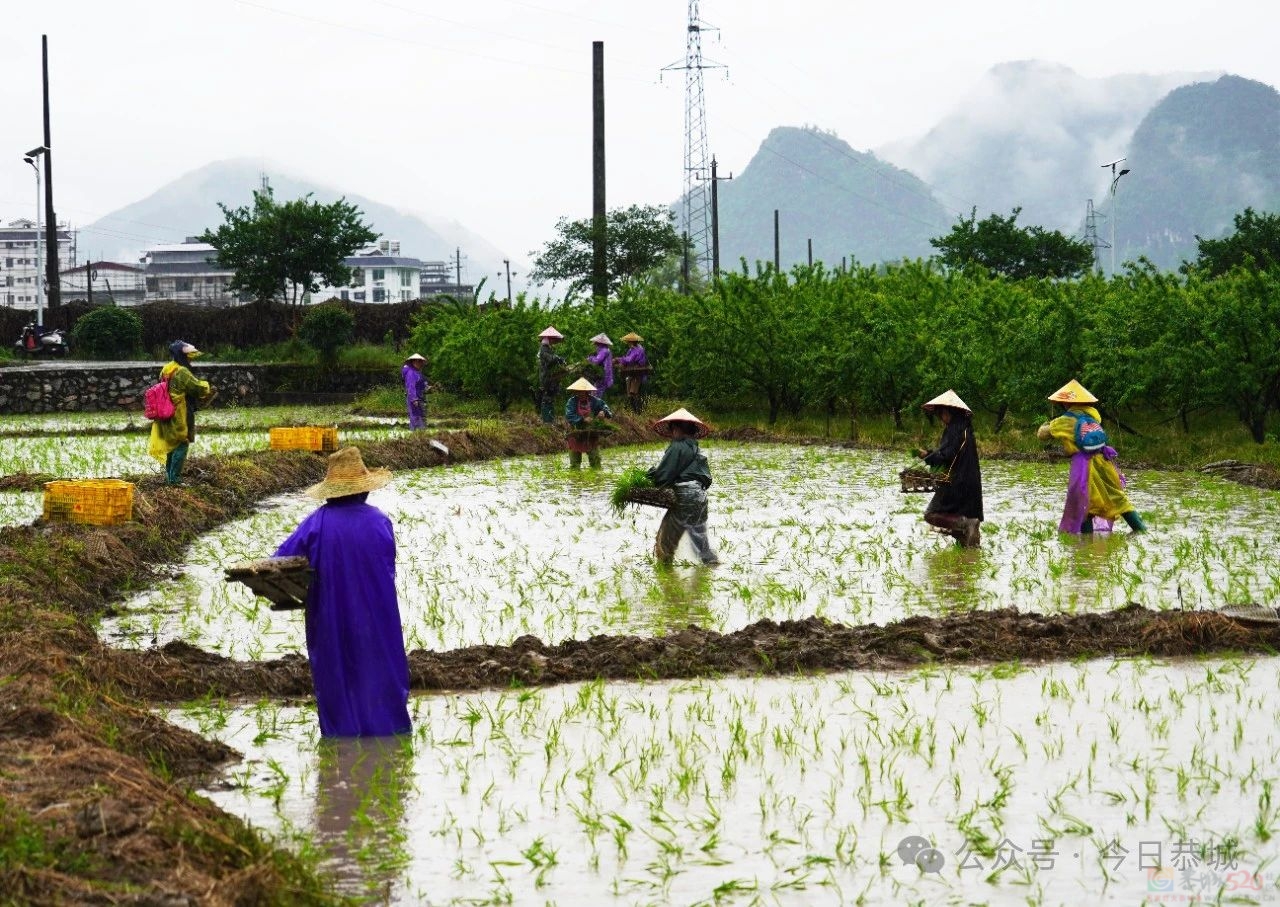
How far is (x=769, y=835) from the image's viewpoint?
17.7ft

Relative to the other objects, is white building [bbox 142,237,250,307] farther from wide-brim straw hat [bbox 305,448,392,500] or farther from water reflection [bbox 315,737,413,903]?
water reflection [bbox 315,737,413,903]

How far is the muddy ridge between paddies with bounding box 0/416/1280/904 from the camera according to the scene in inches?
176

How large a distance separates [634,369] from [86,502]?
14506 millimetres

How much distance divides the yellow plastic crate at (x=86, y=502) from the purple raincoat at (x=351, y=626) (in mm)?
5722

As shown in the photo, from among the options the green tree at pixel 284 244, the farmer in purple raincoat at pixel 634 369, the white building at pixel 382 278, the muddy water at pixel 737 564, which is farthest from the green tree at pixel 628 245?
the white building at pixel 382 278

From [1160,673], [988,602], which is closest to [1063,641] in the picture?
[1160,673]

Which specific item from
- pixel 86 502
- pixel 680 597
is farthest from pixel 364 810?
pixel 86 502

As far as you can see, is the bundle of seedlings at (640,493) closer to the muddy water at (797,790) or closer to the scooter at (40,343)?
the muddy water at (797,790)

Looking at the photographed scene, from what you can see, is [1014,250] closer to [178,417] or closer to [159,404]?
[178,417]

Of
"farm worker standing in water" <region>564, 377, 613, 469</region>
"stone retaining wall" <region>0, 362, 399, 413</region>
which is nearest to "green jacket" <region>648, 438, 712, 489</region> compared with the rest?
"farm worker standing in water" <region>564, 377, 613, 469</region>

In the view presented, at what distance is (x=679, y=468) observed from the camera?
1148 centimetres

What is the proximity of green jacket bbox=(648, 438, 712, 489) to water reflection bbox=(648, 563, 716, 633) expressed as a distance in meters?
0.65

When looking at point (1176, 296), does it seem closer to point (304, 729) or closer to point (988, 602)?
point (988, 602)

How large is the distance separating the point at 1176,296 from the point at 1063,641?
13191 mm
